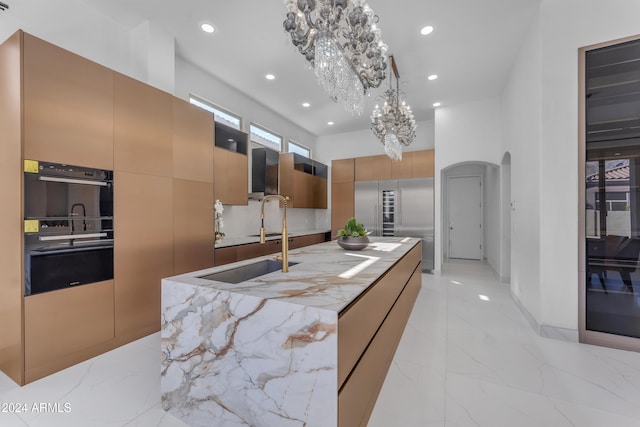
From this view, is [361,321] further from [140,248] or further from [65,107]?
[65,107]

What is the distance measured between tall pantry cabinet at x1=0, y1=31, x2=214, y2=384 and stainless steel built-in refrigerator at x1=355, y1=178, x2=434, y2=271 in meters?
3.89

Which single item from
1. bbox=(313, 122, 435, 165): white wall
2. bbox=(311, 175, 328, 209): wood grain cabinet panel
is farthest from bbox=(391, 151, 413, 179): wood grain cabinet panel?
bbox=(311, 175, 328, 209): wood grain cabinet panel

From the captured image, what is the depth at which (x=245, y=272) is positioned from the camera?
6.69 feet

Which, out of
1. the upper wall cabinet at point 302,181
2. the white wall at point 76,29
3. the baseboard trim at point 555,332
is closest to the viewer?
the white wall at point 76,29

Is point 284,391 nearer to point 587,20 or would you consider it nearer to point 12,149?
point 12,149

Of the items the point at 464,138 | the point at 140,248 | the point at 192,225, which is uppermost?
the point at 464,138

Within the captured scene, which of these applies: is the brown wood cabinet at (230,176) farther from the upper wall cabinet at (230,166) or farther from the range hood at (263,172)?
the range hood at (263,172)

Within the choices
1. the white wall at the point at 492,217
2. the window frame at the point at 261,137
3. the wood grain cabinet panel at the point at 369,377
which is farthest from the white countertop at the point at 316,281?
the white wall at the point at 492,217

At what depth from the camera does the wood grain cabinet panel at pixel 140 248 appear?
2.45 m

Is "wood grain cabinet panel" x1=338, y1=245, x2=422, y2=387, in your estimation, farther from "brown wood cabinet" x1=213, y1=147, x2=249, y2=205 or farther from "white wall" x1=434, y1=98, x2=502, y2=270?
"white wall" x1=434, y1=98, x2=502, y2=270

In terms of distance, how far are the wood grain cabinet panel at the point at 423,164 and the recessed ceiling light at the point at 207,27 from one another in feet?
14.0

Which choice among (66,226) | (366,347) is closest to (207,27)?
(66,226)

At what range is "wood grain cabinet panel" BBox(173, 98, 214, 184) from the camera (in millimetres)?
2963

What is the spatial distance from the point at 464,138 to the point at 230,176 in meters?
4.41
